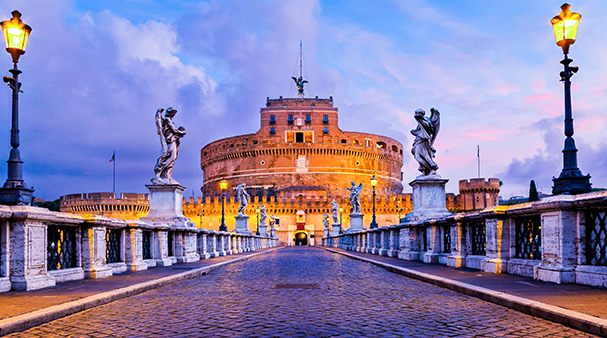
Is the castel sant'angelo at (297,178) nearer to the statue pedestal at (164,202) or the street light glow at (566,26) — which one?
the statue pedestal at (164,202)

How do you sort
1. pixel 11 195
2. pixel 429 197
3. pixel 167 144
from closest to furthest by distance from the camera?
pixel 11 195, pixel 429 197, pixel 167 144

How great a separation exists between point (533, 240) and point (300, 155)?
8875 cm

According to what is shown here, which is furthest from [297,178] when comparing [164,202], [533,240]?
[533,240]

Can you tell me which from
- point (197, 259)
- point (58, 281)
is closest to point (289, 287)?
point (58, 281)

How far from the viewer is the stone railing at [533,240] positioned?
7.30m

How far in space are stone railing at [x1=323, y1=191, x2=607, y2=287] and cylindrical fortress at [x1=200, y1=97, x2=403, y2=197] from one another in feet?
262

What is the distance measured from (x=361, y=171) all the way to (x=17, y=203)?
9315 centimetres

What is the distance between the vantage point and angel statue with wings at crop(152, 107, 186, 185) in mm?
16188

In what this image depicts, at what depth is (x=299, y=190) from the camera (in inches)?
3674

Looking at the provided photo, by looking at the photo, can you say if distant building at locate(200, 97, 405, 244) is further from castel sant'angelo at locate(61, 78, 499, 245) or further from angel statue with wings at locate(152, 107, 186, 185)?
angel statue with wings at locate(152, 107, 186, 185)

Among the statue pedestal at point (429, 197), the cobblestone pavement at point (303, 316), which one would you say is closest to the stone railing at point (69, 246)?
the cobblestone pavement at point (303, 316)

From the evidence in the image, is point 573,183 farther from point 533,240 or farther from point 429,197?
point 429,197

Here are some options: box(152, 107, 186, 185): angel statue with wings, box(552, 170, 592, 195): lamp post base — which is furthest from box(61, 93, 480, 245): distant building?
box(552, 170, 592, 195): lamp post base

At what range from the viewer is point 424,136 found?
1563 cm
